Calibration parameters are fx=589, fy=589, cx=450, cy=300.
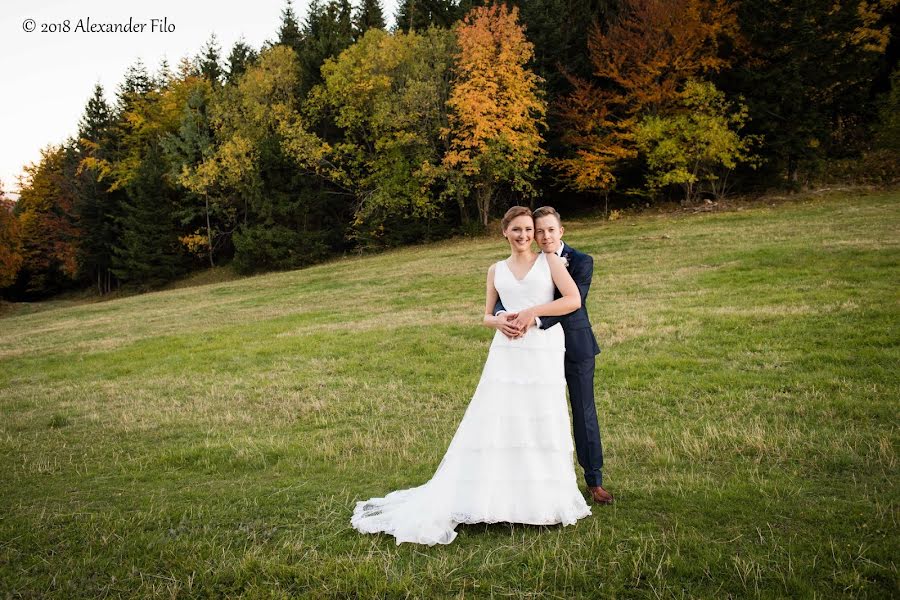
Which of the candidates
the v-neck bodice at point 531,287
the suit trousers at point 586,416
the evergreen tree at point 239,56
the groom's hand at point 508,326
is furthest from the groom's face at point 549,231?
the evergreen tree at point 239,56

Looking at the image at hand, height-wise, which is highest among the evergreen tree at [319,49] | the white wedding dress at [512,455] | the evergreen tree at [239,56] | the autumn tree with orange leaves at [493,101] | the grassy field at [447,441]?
the evergreen tree at [239,56]

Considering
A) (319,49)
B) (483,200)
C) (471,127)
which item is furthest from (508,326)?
(319,49)

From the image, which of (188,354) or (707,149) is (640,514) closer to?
(188,354)

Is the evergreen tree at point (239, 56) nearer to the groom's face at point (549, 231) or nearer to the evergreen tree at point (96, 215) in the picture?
the evergreen tree at point (96, 215)

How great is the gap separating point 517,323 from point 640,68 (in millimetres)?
32434

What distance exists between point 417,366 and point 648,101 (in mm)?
26358

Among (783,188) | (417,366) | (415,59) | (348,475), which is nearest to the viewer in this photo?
(348,475)

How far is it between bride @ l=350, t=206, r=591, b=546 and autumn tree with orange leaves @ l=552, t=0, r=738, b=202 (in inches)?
1178

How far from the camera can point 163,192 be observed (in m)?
45.9

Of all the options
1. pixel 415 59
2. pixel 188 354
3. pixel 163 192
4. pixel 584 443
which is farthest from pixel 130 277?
pixel 584 443

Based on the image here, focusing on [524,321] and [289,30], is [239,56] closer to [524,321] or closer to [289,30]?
[289,30]

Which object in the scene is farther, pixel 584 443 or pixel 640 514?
pixel 584 443

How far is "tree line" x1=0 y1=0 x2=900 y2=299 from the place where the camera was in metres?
31.3

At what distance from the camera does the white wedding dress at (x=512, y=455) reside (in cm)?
468
